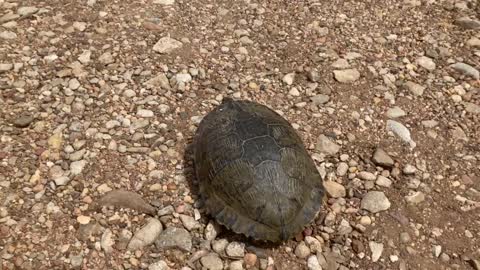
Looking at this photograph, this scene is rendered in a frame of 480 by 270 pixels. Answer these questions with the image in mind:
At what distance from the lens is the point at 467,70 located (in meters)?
6.17

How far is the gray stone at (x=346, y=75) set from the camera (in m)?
6.02

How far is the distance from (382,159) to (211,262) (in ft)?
6.73

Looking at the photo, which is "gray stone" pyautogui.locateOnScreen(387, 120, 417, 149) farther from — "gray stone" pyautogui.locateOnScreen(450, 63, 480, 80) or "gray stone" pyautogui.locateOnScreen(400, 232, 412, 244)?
"gray stone" pyautogui.locateOnScreen(450, 63, 480, 80)

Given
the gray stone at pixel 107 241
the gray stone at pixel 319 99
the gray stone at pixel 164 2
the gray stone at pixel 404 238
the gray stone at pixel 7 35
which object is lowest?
the gray stone at pixel 107 241

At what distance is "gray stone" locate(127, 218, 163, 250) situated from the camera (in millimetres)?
4359

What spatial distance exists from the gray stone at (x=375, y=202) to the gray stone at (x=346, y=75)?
1664mm

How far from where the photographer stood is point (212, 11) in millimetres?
6863

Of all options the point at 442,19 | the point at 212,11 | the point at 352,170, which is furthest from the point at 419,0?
the point at 352,170

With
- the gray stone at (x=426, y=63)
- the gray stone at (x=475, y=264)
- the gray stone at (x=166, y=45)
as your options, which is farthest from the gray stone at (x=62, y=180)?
the gray stone at (x=426, y=63)

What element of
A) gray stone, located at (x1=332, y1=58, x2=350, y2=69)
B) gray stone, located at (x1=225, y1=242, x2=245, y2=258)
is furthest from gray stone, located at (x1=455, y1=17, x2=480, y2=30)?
gray stone, located at (x1=225, y1=242, x2=245, y2=258)

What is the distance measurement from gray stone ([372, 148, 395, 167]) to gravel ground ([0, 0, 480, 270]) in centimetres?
1

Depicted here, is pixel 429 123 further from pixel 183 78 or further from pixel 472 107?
pixel 183 78

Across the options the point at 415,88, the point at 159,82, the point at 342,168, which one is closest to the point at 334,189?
the point at 342,168

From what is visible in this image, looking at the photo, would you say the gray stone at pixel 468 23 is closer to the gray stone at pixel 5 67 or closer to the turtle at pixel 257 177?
the turtle at pixel 257 177
